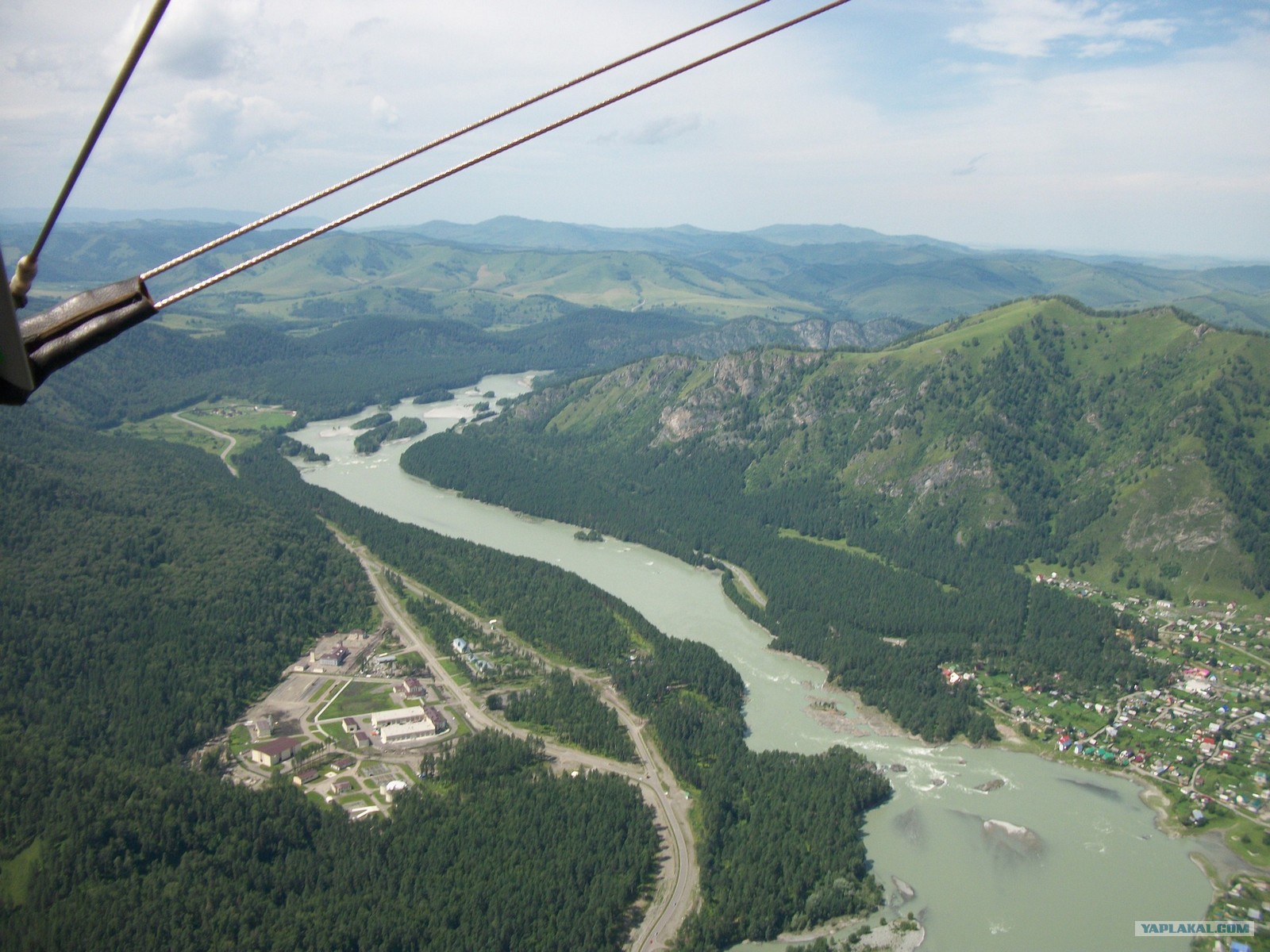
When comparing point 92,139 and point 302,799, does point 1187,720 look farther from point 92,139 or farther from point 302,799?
point 92,139

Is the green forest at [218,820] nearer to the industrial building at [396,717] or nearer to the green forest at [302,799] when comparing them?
the green forest at [302,799]

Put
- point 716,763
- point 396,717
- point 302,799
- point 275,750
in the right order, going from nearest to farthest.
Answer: point 302,799 → point 716,763 → point 275,750 → point 396,717

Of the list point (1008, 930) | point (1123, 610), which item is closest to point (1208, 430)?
point (1123, 610)

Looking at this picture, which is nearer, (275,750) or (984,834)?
(984,834)

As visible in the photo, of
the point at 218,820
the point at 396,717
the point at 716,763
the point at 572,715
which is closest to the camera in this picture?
the point at 218,820

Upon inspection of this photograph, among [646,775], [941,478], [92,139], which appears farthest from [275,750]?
[941,478]

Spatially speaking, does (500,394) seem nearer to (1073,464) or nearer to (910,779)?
(1073,464)

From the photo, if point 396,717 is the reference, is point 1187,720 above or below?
below
